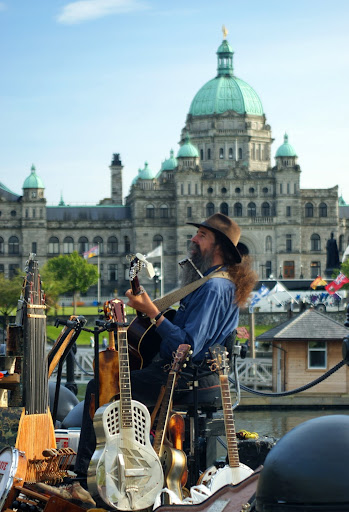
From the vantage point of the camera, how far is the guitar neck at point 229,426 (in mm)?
7742

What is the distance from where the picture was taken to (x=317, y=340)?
29516mm

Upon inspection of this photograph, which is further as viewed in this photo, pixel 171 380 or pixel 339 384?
pixel 339 384

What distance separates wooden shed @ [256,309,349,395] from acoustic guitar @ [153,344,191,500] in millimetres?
21540

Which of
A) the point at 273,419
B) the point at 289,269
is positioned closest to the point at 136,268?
the point at 273,419

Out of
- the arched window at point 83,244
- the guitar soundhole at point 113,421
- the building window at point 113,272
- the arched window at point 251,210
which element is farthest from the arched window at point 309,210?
the guitar soundhole at point 113,421

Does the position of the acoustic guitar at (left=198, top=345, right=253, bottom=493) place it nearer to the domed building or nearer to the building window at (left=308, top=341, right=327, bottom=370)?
the building window at (left=308, top=341, right=327, bottom=370)

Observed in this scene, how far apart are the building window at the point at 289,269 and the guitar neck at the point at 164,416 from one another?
84195 mm

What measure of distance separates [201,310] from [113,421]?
3.95 ft

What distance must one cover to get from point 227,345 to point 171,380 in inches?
33.9

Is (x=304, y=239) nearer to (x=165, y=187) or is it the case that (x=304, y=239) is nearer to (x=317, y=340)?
(x=165, y=187)

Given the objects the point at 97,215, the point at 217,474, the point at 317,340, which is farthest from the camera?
the point at 97,215

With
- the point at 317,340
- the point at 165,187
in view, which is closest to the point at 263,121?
the point at 165,187

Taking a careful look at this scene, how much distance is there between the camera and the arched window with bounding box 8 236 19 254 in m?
96.2

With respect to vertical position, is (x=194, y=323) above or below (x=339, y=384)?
above
